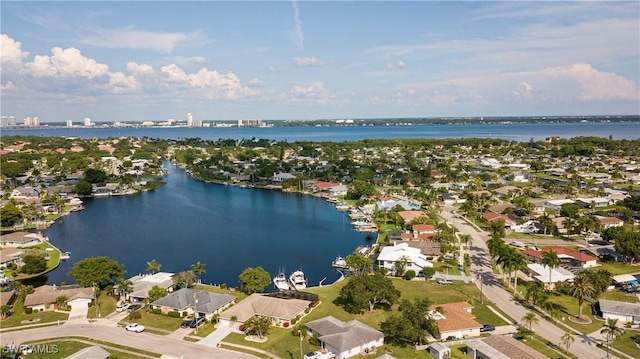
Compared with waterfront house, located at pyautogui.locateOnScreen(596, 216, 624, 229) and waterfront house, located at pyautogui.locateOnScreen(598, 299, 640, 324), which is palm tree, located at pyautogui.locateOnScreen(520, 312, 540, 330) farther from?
waterfront house, located at pyautogui.locateOnScreen(596, 216, 624, 229)

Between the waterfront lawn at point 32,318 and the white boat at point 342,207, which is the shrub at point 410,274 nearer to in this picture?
the waterfront lawn at point 32,318

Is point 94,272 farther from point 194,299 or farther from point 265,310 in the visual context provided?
point 265,310

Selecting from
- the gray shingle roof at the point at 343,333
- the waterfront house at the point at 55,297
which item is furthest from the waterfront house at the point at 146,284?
the gray shingle roof at the point at 343,333

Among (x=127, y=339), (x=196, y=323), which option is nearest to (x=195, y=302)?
(x=196, y=323)

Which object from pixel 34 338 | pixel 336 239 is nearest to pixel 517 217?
pixel 336 239

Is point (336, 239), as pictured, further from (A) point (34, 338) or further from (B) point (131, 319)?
(A) point (34, 338)

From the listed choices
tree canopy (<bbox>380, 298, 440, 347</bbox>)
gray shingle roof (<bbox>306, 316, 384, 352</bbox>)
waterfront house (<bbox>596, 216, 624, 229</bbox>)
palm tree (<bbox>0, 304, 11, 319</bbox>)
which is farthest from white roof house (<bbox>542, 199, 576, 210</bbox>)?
palm tree (<bbox>0, 304, 11, 319</bbox>)
